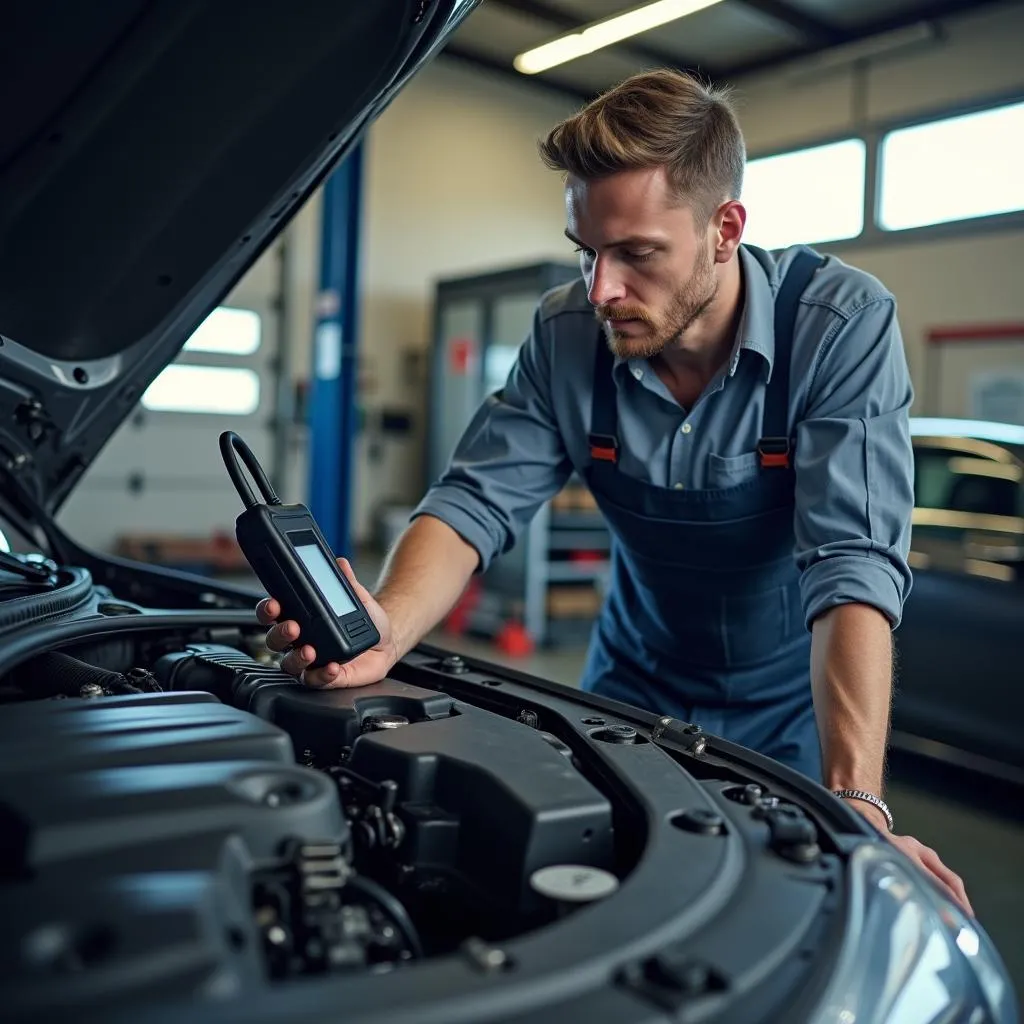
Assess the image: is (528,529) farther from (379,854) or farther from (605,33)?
(379,854)

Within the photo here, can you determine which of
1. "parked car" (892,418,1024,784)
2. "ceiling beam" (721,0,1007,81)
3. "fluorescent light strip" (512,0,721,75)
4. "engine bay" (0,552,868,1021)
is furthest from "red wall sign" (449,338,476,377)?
"engine bay" (0,552,868,1021)

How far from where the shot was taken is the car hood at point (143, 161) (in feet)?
3.72

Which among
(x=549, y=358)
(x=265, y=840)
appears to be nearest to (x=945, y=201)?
(x=549, y=358)

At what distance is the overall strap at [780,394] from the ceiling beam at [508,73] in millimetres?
6664

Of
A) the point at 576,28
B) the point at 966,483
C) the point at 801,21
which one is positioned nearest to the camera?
the point at 966,483

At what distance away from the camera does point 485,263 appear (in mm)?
8047

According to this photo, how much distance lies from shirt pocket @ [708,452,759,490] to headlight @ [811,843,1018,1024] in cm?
72

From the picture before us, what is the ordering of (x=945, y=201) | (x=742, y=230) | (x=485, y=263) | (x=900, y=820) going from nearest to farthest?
(x=742, y=230) < (x=900, y=820) < (x=945, y=201) < (x=485, y=263)

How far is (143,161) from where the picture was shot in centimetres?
130

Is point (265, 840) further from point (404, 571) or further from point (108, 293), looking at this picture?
point (108, 293)

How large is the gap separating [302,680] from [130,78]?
2.38 feet

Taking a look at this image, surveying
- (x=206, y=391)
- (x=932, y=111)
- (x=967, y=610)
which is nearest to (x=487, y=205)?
(x=206, y=391)

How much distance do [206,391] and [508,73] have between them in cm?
347

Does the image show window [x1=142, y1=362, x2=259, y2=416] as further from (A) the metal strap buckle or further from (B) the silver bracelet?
(B) the silver bracelet
